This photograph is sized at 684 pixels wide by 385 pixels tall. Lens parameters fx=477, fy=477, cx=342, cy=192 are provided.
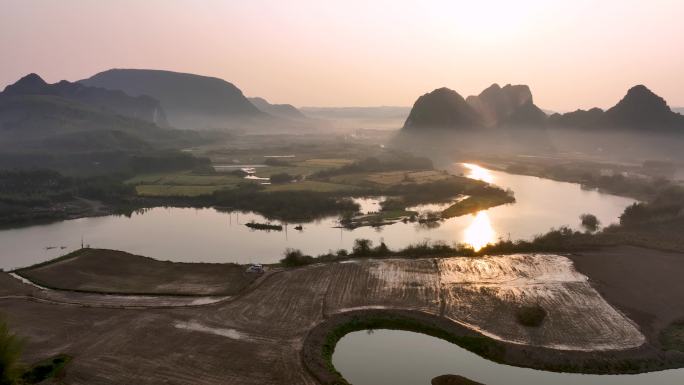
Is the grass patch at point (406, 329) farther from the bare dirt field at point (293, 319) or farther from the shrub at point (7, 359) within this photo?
the shrub at point (7, 359)

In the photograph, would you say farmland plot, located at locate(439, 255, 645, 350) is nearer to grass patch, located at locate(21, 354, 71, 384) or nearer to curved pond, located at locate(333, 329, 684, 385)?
curved pond, located at locate(333, 329, 684, 385)

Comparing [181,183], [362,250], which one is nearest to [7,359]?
[362,250]

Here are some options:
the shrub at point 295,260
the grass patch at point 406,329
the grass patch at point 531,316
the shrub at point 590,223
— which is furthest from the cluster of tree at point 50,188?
the shrub at point 590,223

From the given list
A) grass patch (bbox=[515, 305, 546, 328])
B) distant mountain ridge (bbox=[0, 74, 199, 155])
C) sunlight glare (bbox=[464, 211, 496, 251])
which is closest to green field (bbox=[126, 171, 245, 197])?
distant mountain ridge (bbox=[0, 74, 199, 155])

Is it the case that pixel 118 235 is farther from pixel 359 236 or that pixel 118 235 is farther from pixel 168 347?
pixel 168 347

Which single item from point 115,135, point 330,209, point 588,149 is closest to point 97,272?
point 330,209

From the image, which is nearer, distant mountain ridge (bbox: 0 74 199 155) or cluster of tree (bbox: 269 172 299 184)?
cluster of tree (bbox: 269 172 299 184)

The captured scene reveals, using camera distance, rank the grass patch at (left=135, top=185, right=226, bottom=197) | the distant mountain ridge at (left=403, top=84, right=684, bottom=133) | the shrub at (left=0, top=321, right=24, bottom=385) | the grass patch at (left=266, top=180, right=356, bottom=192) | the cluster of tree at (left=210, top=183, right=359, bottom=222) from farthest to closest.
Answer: the distant mountain ridge at (left=403, top=84, right=684, bottom=133) → the grass patch at (left=266, top=180, right=356, bottom=192) → the grass patch at (left=135, top=185, right=226, bottom=197) → the cluster of tree at (left=210, top=183, right=359, bottom=222) → the shrub at (left=0, top=321, right=24, bottom=385)
